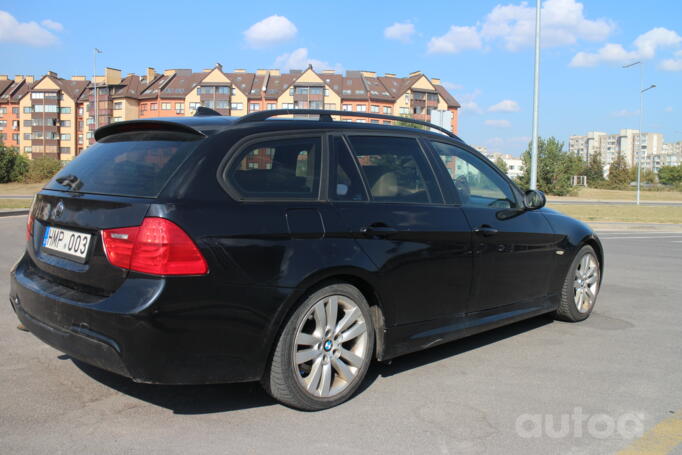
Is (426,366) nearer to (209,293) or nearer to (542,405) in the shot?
(542,405)

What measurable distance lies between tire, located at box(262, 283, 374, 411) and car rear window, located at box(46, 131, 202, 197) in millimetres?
1026

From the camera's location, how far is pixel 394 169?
4180mm

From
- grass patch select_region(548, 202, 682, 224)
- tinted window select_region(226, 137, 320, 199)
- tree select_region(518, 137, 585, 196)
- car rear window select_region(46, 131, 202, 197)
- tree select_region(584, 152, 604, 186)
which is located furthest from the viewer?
tree select_region(584, 152, 604, 186)

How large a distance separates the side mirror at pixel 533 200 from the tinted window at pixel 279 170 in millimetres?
2182

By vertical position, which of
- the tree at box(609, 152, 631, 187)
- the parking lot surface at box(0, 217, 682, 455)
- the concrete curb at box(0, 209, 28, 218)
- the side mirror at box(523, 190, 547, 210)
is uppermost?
the tree at box(609, 152, 631, 187)

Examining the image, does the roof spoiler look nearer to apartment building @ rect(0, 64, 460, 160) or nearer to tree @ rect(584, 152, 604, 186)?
apartment building @ rect(0, 64, 460, 160)

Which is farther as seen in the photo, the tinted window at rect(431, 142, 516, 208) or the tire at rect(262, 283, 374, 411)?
the tinted window at rect(431, 142, 516, 208)

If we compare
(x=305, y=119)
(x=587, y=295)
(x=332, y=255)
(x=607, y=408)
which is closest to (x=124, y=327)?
(x=332, y=255)

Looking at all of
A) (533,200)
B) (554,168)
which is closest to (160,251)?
(533,200)

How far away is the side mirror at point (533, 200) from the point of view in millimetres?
5160

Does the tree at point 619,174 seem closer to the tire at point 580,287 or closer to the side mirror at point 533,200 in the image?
the tire at point 580,287

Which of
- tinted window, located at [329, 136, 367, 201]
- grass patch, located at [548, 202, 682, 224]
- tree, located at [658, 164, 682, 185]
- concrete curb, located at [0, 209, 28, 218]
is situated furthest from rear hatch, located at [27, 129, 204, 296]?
tree, located at [658, 164, 682, 185]

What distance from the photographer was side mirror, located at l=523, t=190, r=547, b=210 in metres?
5.16

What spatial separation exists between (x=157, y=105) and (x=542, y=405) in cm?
9263
